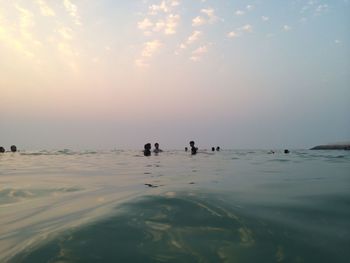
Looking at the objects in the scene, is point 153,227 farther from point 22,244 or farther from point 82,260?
point 22,244

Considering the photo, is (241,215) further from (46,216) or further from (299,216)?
(46,216)

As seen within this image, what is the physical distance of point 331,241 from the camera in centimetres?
423

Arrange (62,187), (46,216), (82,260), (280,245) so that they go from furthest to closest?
(62,187) < (46,216) < (280,245) < (82,260)

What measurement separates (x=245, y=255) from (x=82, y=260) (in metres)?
1.86

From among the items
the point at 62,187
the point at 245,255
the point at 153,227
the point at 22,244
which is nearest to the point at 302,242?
the point at 245,255

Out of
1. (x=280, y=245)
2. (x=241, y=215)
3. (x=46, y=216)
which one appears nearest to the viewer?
(x=280, y=245)

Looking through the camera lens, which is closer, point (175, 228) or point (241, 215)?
point (175, 228)

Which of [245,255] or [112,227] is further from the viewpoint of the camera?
[112,227]

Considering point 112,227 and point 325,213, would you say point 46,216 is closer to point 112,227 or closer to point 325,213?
point 112,227

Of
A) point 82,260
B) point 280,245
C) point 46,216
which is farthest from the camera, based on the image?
point 46,216

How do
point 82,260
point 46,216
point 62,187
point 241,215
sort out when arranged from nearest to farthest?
point 82,260 → point 241,215 → point 46,216 → point 62,187

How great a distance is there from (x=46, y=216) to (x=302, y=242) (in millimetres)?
4570

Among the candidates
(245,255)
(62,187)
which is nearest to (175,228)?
(245,255)

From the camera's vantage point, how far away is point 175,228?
187 inches
